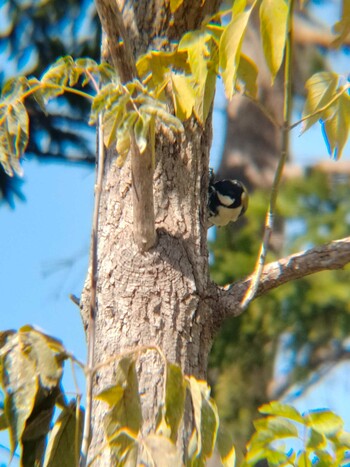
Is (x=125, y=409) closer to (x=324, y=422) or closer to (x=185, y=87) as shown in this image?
(x=324, y=422)

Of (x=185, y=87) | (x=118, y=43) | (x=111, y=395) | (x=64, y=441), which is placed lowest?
(x=64, y=441)

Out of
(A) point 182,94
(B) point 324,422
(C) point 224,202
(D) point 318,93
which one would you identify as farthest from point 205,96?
(C) point 224,202

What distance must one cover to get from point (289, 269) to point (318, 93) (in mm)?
453

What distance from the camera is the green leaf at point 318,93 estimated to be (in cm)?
134

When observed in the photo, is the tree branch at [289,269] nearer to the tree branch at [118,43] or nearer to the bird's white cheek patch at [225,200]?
the tree branch at [118,43]

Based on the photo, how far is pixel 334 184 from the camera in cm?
391

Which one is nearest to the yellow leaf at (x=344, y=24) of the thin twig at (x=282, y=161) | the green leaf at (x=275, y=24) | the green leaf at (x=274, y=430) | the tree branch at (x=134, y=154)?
the thin twig at (x=282, y=161)

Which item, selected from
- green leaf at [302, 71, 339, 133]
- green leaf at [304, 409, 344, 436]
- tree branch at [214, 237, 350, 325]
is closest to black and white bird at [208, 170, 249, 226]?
tree branch at [214, 237, 350, 325]

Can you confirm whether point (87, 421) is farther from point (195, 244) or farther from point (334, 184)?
point (334, 184)

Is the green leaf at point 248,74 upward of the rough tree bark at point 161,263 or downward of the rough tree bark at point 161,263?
upward

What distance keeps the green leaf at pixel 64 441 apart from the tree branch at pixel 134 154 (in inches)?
15.7

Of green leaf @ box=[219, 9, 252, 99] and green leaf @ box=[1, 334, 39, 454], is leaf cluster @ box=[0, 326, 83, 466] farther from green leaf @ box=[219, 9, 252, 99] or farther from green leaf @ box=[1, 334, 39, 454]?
green leaf @ box=[219, 9, 252, 99]

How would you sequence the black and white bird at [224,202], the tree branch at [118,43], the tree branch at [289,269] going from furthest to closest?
the black and white bird at [224,202], the tree branch at [289,269], the tree branch at [118,43]

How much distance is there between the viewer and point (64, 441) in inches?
53.6
